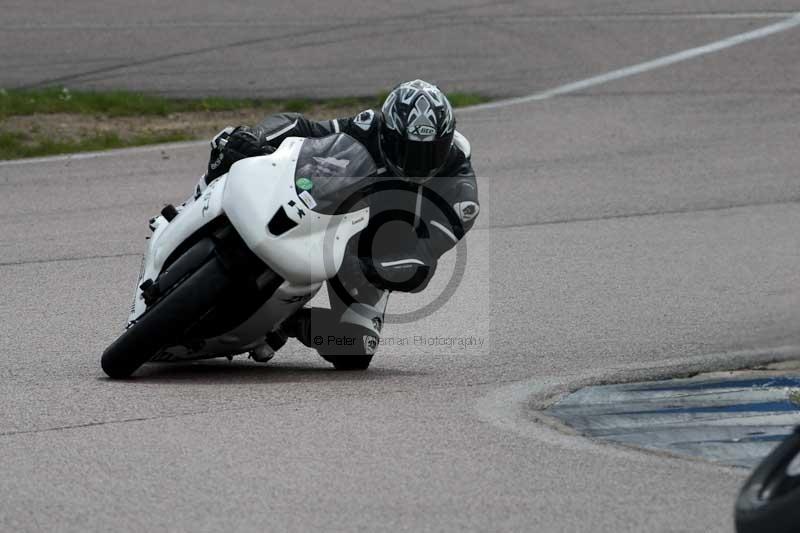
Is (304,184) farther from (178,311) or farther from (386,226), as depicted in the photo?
(178,311)

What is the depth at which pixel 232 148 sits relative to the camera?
22.0 ft

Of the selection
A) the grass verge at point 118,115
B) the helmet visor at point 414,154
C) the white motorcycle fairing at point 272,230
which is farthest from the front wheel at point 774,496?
the grass verge at point 118,115

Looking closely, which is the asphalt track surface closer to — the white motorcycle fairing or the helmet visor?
the white motorcycle fairing

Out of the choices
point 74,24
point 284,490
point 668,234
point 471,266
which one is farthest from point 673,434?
point 74,24

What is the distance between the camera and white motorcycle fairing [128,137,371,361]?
20.1ft

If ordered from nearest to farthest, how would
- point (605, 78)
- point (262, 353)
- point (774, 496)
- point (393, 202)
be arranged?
1. point (774, 496)
2. point (393, 202)
3. point (262, 353)
4. point (605, 78)

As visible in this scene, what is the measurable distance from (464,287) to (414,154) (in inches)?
102

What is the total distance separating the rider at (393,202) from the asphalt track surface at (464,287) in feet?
0.88

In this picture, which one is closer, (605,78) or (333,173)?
(333,173)

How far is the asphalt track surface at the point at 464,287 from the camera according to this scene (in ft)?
15.6

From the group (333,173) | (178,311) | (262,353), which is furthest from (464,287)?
(178,311)

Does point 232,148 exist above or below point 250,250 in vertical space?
above

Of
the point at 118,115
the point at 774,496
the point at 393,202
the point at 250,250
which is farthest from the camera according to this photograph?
the point at 118,115

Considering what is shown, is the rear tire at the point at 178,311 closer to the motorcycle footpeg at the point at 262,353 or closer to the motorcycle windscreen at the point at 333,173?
the motorcycle windscreen at the point at 333,173
